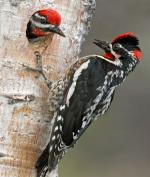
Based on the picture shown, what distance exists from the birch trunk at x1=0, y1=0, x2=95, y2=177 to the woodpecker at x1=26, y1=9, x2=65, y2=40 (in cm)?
6

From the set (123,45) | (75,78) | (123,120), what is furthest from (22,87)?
(123,120)

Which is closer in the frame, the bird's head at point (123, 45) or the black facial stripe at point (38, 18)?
the black facial stripe at point (38, 18)

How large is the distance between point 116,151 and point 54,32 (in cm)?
676

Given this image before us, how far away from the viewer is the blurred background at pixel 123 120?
1294 centimetres

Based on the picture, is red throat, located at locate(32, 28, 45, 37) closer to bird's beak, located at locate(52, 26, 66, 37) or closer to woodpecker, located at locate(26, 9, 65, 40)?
woodpecker, located at locate(26, 9, 65, 40)

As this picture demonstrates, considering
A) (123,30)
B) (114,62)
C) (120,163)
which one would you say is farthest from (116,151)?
(114,62)

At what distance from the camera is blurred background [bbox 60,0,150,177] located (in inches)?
509

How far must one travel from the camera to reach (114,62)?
7.13m

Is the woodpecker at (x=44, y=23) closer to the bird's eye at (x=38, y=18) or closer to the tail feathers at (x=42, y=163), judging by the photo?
the bird's eye at (x=38, y=18)

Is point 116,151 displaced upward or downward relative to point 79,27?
downward

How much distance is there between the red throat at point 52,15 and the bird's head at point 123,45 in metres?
0.48

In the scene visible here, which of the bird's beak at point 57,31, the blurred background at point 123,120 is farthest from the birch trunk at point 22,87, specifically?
the blurred background at point 123,120

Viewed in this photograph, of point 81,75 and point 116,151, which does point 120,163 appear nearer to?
point 116,151

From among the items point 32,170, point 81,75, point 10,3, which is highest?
point 10,3
